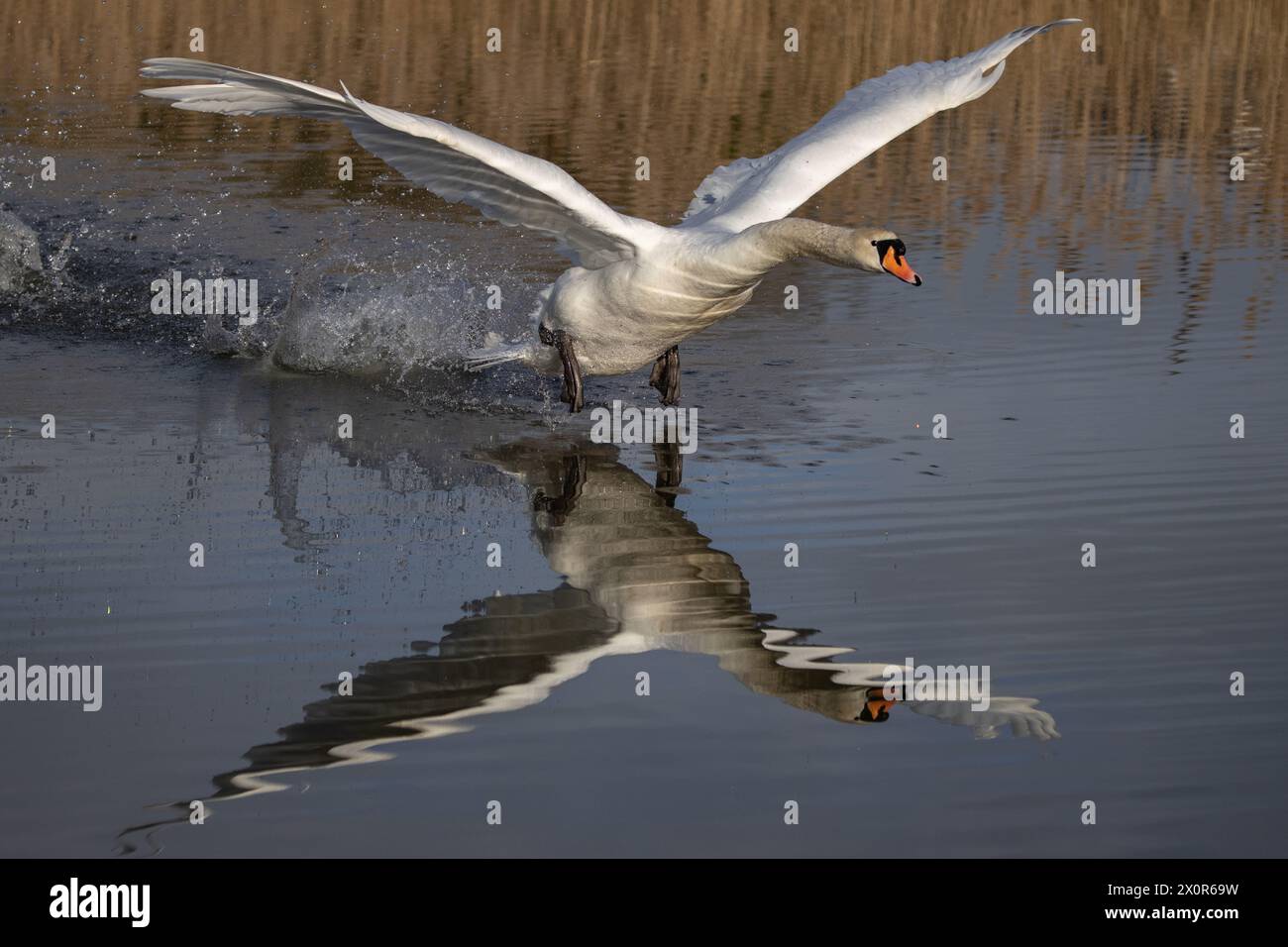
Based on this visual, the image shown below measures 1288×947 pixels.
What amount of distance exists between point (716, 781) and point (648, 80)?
56.9 feet

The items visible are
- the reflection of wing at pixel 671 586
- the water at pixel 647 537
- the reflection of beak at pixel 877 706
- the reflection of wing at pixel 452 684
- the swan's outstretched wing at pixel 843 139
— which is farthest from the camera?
the swan's outstretched wing at pixel 843 139

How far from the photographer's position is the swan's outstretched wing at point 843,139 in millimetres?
9594

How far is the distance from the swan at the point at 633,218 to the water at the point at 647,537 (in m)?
0.58

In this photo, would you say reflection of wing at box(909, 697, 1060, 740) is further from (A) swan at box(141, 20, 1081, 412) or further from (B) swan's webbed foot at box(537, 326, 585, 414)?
(B) swan's webbed foot at box(537, 326, 585, 414)

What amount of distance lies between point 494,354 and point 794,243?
2.62 meters

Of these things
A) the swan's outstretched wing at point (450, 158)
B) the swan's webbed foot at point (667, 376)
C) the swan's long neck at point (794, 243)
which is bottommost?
the swan's webbed foot at point (667, 376)

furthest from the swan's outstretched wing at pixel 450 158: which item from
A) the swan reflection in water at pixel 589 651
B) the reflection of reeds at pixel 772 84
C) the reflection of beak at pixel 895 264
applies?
the reflection of reeds at pixel 772 84

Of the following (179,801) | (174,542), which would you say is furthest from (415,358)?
(179,801)

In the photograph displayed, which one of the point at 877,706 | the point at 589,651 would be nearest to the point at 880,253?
the point at 589,651

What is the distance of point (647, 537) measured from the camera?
27.1 feet

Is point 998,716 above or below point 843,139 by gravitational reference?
below

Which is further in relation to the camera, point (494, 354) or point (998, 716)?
point (494, 354)

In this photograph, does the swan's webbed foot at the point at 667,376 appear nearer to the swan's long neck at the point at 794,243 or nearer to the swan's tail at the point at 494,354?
the swan's tail at the point at 494,354

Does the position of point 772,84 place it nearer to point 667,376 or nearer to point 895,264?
point 667,376
